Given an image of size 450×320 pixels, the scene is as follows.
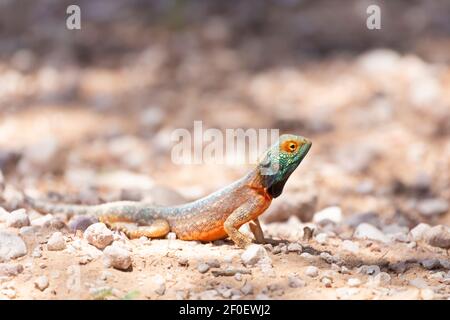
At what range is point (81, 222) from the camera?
4.41 meters

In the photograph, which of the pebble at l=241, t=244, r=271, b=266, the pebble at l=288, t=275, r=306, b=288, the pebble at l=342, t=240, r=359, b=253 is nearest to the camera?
the pebble at l=288, t=275, r=306, b=288

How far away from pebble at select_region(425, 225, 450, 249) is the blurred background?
92 centimetres

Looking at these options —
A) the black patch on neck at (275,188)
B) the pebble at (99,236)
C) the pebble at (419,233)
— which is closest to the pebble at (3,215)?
the pebble at (99,236)

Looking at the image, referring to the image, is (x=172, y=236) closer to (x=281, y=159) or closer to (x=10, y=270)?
(x=281, y=159)

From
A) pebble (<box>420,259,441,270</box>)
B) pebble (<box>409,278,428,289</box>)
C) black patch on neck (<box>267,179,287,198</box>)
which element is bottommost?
pebble (<box>409,278,428,289</box>)

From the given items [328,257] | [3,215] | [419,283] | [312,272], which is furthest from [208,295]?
[3,215]

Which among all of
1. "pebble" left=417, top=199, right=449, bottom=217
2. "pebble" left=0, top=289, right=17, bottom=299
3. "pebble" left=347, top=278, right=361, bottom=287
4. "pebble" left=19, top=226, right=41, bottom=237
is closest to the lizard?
"pebble" left=19, top=226, right=41, bottom=237

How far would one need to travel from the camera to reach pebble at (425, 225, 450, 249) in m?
4.50

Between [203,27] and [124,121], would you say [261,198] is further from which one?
[203,27]

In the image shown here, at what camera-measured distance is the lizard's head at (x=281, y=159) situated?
13.6 feet

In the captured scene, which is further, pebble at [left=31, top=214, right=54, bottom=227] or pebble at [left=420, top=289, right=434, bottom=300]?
pebble at [left=31, top=214, right=54, bottom=227]

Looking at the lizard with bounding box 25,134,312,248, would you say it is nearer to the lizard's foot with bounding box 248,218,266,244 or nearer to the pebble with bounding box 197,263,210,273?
the lizard's foot with bounding box 248,218,266,244

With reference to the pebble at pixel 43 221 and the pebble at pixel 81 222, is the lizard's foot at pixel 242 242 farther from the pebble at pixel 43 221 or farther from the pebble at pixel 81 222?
the pebble at pixel 43 221
